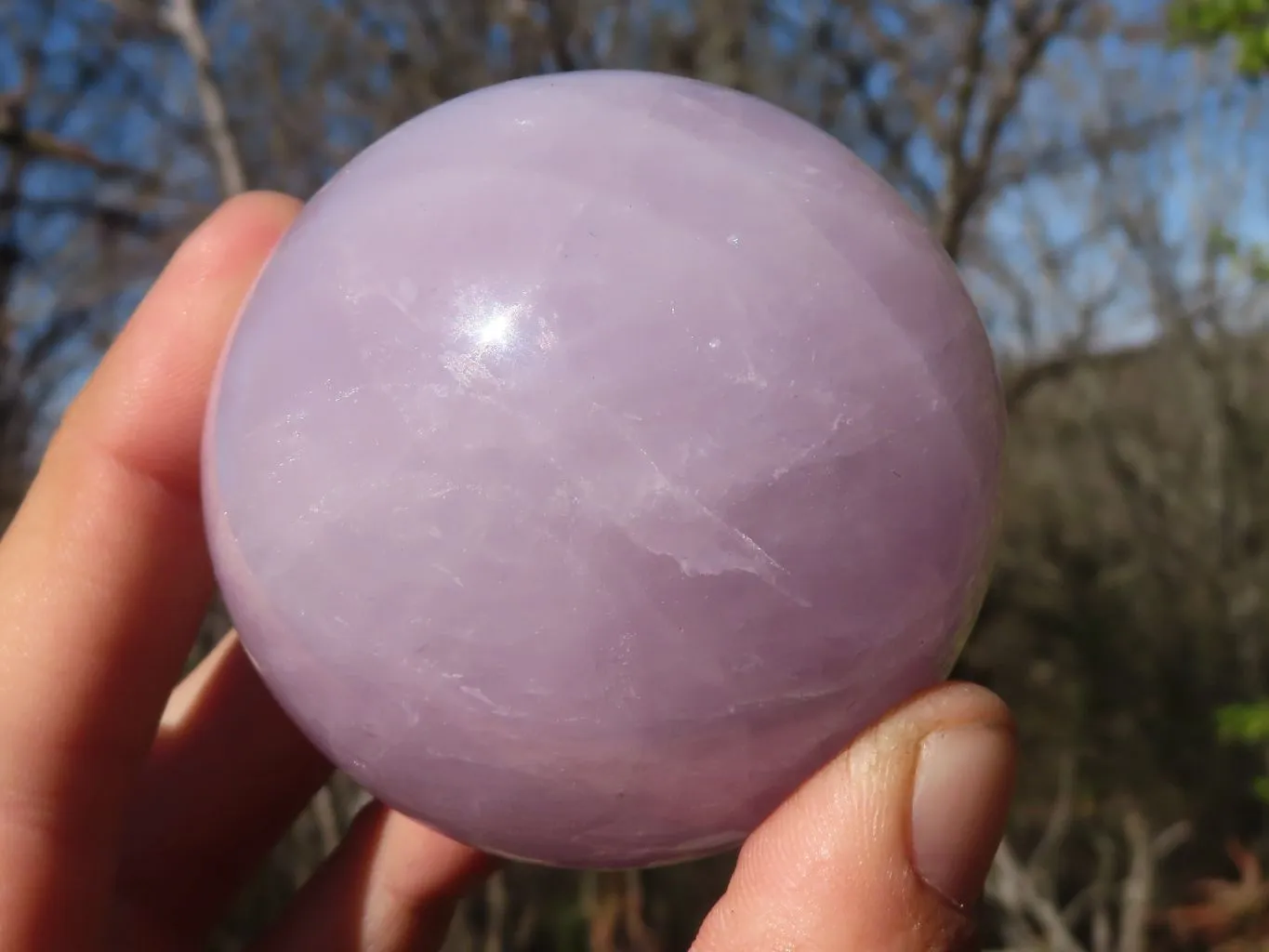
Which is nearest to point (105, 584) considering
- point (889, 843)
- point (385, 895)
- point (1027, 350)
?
point (385, 895)

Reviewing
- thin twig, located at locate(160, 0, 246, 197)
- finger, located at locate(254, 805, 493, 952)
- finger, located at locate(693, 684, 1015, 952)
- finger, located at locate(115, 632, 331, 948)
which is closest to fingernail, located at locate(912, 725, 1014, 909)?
finger, located at locate(693, 684, 1015, 952)

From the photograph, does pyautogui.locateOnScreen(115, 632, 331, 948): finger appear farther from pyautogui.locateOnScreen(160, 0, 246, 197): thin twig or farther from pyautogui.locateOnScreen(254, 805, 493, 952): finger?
pyautogui.locateOnScreen(160, 0, 246, 197): thin twig

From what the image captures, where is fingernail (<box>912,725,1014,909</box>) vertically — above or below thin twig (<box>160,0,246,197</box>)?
below

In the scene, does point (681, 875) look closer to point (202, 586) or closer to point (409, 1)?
point (202, 586)

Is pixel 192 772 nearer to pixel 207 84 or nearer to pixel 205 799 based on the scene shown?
pixel 205 799

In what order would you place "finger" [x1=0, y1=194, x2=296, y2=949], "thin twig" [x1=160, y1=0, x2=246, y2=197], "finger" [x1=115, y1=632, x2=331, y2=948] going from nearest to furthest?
1. "finger" [x1=0, y1=194, x2=296, y2=949]
2. "finger" [x1=115, y1=632, x2=331, y2=948]
3. "thin twig" [x1=160, y1=0, x2=246, y2=197]

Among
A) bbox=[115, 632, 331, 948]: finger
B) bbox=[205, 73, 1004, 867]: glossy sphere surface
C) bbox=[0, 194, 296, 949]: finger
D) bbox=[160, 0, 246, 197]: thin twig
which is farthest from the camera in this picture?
bbox=[160, 0, 246, 197]: thin twig
